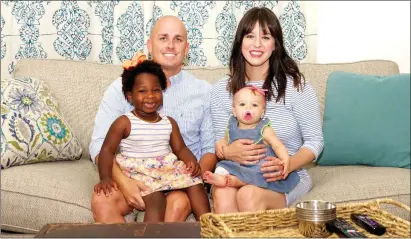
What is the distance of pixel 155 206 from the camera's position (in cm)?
198

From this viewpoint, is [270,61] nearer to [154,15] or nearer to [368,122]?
[368,122]

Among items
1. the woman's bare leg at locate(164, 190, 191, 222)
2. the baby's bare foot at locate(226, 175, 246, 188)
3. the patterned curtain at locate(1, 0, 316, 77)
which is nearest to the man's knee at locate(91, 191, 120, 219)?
the woman's bare leg at locate(164, 190, 191, 222)

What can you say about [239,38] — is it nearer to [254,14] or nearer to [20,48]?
[254,14]

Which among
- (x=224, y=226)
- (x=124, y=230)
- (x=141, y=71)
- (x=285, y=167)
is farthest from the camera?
(x=141, y=71)

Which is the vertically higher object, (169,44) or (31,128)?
(169,44)

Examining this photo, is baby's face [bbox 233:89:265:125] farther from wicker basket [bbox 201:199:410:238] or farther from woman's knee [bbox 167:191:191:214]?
wicker basket [bbox 201:199:410:238]

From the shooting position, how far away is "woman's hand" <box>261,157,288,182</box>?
2.03 meters

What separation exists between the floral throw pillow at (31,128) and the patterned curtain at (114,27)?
1.90 feet

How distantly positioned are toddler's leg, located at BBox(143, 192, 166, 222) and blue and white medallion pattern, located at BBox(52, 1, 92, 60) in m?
1.21

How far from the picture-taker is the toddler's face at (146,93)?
83.9 inches

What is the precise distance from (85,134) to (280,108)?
2.78 ft

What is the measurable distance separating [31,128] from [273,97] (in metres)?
0.93

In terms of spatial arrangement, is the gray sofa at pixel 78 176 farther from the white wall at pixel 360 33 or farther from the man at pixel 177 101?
the white wall at pixel 360 33

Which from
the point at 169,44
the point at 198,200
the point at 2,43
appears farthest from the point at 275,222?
the point at 2,43
